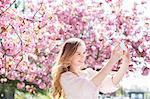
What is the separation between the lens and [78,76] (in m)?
1.74

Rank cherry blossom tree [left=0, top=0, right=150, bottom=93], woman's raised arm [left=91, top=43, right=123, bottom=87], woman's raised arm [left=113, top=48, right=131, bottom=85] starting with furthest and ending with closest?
cherry blossom tree [left=0, top=0, right=150, bottom=93] → woman's raised arm [left=113, top=48, right=131, bottom=85] → woman's raised arm [left=91, top=43, right=123, bottom=87]

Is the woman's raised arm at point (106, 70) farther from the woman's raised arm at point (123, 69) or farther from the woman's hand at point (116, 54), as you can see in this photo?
the woman's raised arm at point (123, 69)

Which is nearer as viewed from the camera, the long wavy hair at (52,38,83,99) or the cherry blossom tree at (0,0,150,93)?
the long wavy hair at (52,38,83,99)

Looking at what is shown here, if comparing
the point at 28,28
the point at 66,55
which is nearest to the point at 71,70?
the point at 66,55

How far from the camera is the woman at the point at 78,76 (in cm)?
168

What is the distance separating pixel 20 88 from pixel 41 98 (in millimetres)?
150

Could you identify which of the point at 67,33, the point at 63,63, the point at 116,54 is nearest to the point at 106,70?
the point at 116,54

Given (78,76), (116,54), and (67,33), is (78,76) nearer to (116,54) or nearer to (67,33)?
(116,54)

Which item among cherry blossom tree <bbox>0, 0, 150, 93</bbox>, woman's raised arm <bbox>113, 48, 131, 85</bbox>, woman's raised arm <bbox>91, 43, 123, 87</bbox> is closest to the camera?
woman's raised arm <bbox>91, 43, 123, 87</bbox>

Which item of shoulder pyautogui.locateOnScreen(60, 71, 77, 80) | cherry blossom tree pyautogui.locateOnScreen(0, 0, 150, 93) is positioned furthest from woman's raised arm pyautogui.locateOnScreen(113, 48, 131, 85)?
cherry blossom tree pyautogui.locateOnScreen(0, 0, 150, 93)

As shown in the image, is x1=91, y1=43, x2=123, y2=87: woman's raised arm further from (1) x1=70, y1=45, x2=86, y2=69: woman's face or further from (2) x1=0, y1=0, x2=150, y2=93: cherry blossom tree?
(2) x1=0, y1=0, x2=150, y2=93: cherry blossom tree

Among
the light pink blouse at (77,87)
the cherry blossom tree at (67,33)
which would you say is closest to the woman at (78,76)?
the light pink blouse at (77,87)

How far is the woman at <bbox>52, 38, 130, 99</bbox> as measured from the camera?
1678mm

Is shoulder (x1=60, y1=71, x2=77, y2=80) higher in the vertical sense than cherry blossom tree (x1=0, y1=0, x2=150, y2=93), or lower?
lower
